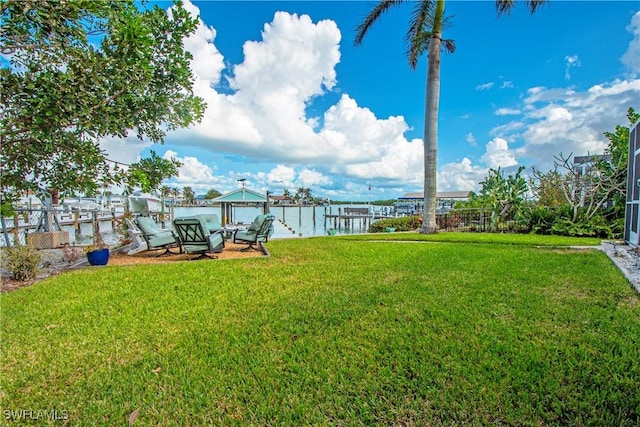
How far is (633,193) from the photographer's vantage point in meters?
8.23

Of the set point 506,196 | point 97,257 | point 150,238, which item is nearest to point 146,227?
point 150,238

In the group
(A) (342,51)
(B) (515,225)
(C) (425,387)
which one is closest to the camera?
(C) (425,387)

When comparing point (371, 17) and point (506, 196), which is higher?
point (371, 17)

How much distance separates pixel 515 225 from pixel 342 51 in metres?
11.5

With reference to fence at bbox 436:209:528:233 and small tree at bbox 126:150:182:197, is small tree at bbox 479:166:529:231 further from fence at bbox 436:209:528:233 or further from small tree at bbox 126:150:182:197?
small tree at bbox 126:150:182:197

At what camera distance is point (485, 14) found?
38.7 feet

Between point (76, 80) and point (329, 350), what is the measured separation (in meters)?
4.34

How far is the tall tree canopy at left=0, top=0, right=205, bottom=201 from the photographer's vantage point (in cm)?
347

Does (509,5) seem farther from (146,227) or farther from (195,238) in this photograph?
(146,227)

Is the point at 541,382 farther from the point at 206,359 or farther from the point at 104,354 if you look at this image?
the point at 104,354

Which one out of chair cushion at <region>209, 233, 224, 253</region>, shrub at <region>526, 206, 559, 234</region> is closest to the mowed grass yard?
chair cushion at <region>209, 233, 224, 253</region>

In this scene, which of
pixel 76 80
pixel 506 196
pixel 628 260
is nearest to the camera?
pixel 76 80

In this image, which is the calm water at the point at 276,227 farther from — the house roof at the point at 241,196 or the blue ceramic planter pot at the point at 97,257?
the blue ceramic planter pot at the point at 97,257

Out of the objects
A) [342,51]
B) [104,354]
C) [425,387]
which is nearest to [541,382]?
[425,387]
